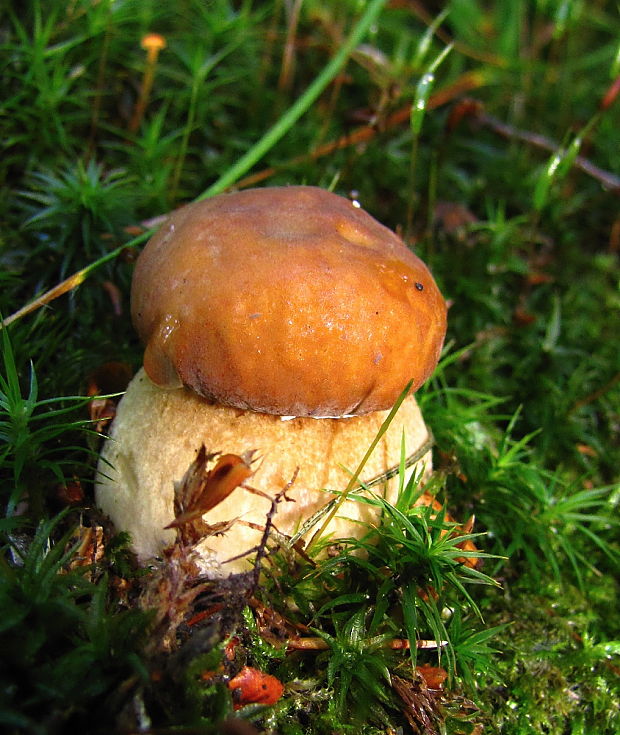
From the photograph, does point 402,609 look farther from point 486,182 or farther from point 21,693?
point 486,182

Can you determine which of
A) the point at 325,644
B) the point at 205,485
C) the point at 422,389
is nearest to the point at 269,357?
the point at 205,485

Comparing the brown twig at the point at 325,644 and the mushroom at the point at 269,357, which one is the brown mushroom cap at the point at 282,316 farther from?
the brown twig at the point at 325,644

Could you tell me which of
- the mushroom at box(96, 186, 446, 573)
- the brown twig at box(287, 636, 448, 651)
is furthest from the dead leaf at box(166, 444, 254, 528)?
the brown twig at box(287, 636, 448, 651)

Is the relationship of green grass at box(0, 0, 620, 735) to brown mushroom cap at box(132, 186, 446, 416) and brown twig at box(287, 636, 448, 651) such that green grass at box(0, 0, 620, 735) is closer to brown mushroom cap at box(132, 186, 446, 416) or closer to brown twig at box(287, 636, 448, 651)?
brown twig at box(287, 636, 448, 651)

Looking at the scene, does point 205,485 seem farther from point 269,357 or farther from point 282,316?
point 282,316

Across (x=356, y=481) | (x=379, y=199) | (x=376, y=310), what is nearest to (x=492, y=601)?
(x=356, y=481)

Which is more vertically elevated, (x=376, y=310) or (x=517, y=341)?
(x=376, y=310)

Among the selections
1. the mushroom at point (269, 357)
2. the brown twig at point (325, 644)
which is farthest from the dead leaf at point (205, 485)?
the brown twig at point (325, 644)
